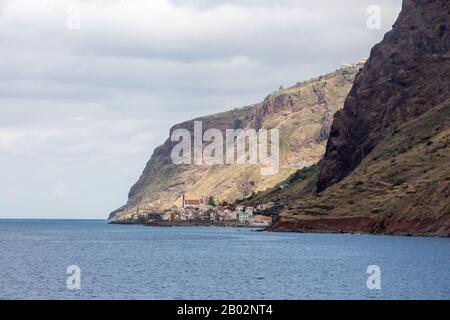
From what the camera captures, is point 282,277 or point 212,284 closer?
point 212,284
